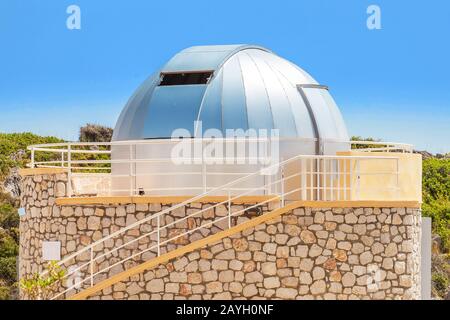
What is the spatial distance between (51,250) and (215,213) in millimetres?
3692

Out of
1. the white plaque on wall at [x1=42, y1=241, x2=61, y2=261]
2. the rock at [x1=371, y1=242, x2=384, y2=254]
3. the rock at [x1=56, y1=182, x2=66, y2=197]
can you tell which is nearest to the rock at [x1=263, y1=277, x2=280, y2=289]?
the rock at [x1=371, y1=242, x2=384, y2=254]

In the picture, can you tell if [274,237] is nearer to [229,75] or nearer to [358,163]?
[358,163]

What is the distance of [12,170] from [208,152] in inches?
1012

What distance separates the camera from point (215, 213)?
23922 mm

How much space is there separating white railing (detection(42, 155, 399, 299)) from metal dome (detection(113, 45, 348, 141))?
1.12m

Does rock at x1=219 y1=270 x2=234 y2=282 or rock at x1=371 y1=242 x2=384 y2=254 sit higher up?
rock at x1=371 y1=242 x2=384 y2=254

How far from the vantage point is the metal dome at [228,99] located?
25312 millimetres

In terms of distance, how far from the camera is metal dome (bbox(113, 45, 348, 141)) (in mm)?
25312

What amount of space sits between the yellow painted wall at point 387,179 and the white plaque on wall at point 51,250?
20.2 ft

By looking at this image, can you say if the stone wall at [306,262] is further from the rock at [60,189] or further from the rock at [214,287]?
the rock at [60,189]

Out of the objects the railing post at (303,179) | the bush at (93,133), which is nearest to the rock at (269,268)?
the railing post at (303,179)

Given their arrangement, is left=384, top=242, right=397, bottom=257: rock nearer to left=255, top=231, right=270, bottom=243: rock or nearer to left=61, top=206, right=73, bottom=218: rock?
left=255, top=231, right=270, bottom=243: rock
